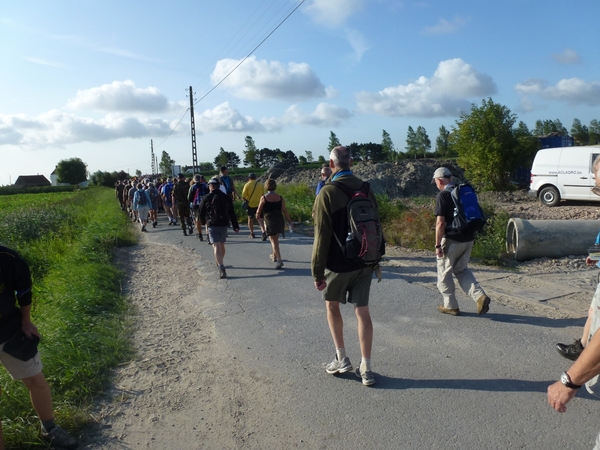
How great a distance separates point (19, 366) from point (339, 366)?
2.39 m

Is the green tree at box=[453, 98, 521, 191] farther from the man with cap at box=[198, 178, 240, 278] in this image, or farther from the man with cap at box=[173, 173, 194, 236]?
the man with cap at box=[198, 178, 240, 278]

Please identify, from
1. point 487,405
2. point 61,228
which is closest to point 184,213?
point 61,228

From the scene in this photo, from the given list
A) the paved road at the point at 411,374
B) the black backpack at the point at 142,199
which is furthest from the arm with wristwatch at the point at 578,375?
the black backpack at the point at 142,199

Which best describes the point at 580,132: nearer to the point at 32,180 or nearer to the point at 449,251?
the point at 449,251

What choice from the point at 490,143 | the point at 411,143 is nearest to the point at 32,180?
the point at 411,143

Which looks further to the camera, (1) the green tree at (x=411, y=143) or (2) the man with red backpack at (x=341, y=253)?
(1) the green tree at (x=411, y=143)

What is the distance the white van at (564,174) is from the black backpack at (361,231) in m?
15.1

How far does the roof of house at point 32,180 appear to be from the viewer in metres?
110

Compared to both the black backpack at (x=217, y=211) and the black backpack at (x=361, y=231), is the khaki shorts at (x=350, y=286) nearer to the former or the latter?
the black backpack at (x=361, y=231)

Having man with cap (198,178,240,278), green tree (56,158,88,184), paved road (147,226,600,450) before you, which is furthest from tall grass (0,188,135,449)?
green tree (56,158,88,184)

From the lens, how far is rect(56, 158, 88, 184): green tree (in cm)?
10669

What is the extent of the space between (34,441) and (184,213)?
10705 millimetres

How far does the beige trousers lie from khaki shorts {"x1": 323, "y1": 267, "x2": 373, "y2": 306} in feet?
6.04

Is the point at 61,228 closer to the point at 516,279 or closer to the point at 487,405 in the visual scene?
the point at 516,279
